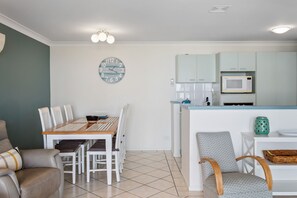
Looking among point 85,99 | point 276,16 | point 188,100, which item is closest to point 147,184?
point 188,100

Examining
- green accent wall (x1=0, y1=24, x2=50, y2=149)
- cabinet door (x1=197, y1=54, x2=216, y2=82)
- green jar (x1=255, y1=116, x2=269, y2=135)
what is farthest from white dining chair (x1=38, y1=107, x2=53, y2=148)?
cabinet door (x1=197, y1=54, x2=216, y2=82)

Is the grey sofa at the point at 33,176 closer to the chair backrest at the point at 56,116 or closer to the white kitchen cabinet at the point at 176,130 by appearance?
the chair backrest at the point at 56,116

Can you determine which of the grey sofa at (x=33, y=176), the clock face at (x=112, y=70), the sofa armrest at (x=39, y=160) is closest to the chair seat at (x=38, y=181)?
the grey sofa at (x=33, y=176)

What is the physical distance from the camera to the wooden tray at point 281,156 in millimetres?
2822

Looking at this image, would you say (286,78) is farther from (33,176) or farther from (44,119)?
(33,176)

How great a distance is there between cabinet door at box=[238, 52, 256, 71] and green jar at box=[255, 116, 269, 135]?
230cm

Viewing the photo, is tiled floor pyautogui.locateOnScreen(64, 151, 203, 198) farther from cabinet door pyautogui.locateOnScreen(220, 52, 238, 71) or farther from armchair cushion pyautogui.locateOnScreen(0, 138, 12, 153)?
cabinet door pyautogui.locateOnScreen(220, 52, 238, 71)

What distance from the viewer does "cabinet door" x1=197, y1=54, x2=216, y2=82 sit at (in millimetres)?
5230

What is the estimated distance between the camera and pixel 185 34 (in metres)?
4.74

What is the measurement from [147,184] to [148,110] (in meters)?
2.22

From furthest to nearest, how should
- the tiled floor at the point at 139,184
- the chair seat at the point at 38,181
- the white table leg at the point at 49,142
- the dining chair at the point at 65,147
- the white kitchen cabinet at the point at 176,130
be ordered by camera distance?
the white kitchen cabinet at the point at 176,130 → the dining chair at the point at 65,147 → the white table leg at the point at 49,142 → the tiled floor at the point at 139,184 → the chair seat at the point at 38,181

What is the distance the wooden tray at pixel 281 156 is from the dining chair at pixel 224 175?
41 centimetres

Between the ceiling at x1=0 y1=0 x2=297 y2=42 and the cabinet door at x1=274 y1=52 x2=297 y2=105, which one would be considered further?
the cabinet door at x1=274 y1=52 x2=297 y2=105

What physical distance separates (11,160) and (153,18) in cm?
258
